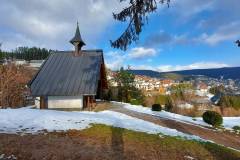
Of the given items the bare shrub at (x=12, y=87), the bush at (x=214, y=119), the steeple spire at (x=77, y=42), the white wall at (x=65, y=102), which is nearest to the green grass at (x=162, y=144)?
the bush at (x=214, y=119)

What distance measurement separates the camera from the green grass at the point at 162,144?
12.1 metres

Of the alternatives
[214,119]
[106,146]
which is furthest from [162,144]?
[214,119]

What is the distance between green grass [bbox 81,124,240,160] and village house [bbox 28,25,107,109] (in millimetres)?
15186

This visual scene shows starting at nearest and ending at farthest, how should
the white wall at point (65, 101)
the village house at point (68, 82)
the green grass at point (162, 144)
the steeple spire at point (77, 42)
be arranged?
the green grass at point (162, 144) → the village house at point (68, 82) → the white wall at point (65, 101) → the steeple spire at point (77, 42)

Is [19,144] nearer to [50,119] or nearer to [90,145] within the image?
[90,145]

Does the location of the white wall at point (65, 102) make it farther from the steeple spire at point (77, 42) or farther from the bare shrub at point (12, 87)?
the bare shrub at point (12, 87)

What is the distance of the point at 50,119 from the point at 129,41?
5.53 meters

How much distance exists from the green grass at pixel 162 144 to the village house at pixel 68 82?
15186 mm

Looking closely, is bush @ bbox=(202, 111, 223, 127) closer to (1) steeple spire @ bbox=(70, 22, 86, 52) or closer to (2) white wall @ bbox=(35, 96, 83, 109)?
(2) white wall @ bbox=(35, 96, 83, 109)

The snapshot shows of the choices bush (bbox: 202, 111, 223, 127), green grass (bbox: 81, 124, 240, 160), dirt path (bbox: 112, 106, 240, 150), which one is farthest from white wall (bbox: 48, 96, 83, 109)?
green grass (bbox: 81, 124, 240, 160)

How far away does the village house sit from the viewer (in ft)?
97.7

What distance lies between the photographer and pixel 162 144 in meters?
12.8

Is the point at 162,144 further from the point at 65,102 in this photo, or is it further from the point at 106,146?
the point at 65,102

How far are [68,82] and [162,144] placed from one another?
19.1 metres
